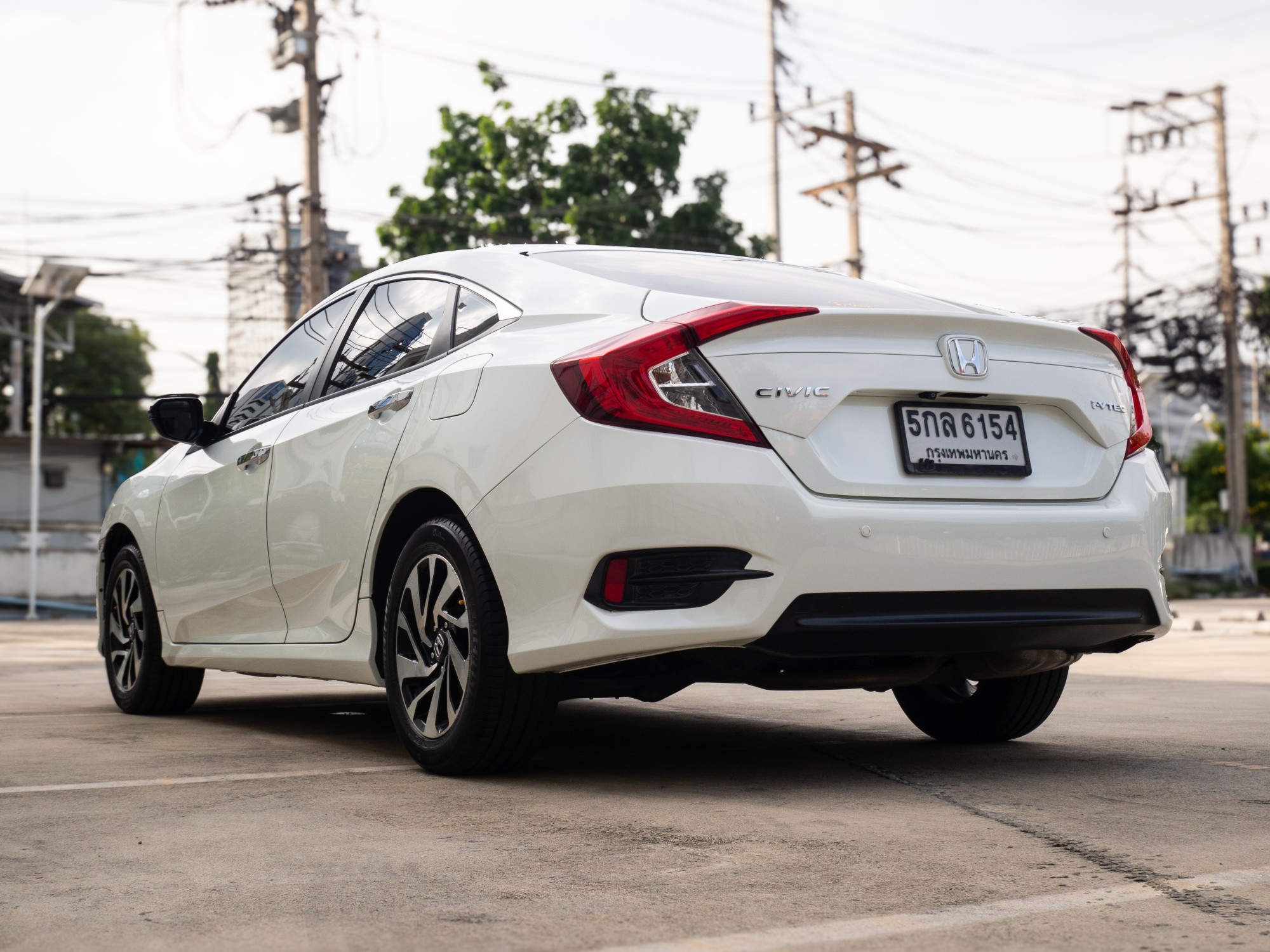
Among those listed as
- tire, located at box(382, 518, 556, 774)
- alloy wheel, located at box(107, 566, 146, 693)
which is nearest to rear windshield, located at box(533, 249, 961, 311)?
tire, located at box(382, 518, 556, 774)

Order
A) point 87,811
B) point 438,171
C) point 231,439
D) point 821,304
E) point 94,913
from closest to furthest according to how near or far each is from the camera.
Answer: point 94,913, point 87,811, point 821,304, point 231,439, point 438,171

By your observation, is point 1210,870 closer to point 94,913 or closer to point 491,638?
point 491,638

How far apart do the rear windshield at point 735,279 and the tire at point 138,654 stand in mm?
2704

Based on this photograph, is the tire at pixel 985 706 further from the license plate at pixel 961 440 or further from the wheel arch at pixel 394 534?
the wheel arch at pixel 394 534

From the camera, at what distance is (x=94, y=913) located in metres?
2.82

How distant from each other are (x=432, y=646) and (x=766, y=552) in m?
1.13

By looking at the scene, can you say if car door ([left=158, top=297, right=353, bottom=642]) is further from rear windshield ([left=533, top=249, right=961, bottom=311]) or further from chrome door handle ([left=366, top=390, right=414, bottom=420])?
rear windshield ([left=533, top=249, right=961, bottom=311])

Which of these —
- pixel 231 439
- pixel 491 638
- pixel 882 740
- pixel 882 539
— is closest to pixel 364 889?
pixel 491 638

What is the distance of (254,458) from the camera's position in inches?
219

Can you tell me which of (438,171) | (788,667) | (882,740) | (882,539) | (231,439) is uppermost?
(438,171)

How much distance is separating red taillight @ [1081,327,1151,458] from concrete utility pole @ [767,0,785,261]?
2615 cm

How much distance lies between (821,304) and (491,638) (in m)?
1.25

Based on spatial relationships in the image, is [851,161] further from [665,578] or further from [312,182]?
[665,578]

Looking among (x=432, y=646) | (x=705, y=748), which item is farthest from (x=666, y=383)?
(x=705, y=748)
